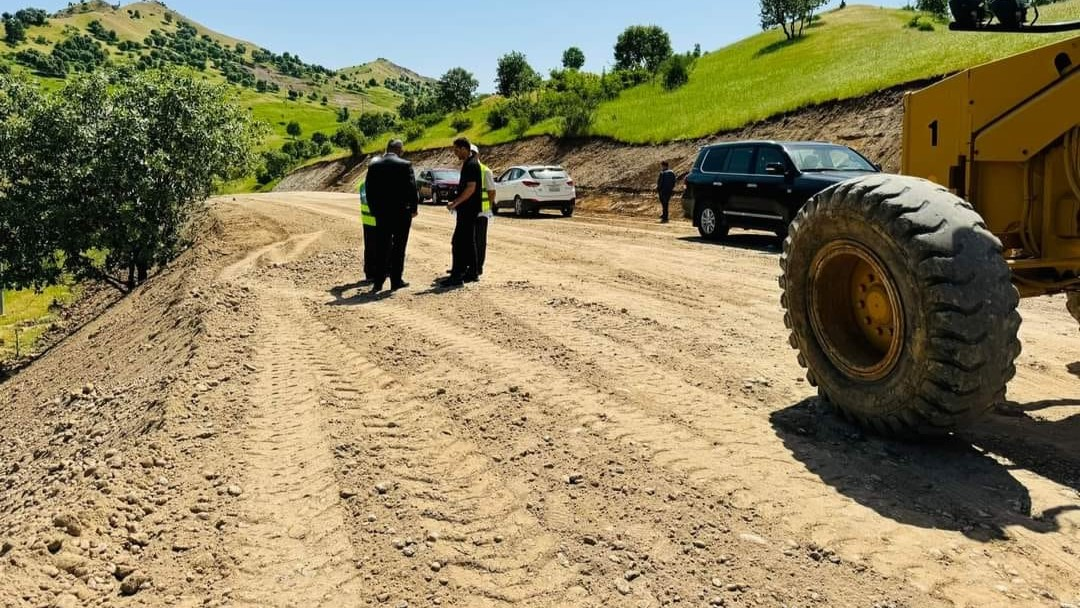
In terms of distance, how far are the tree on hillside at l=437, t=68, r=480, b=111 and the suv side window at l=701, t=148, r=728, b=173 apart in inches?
2510

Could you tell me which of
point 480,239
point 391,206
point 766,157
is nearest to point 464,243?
point 480,239

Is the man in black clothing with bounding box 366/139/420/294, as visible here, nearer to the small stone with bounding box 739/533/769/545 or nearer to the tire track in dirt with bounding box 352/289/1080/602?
the tire track in dirt with bounding box 352/289/1080/602

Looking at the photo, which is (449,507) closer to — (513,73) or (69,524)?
(69,524)

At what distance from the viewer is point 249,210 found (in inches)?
958

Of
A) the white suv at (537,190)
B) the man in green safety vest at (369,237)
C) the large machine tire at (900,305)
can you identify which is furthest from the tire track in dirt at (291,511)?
the white suv at (537,190)

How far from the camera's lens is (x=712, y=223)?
15883mm

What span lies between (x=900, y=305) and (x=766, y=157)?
37.3 ft

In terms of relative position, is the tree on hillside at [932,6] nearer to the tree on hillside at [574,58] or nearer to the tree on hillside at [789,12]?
the tree on hillside at [789,12]

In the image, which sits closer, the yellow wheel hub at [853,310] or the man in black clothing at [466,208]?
the yellow wheel hub at [853,310]

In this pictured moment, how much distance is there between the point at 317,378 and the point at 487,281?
3.95m

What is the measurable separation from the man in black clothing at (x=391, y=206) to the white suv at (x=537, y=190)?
13699 mm

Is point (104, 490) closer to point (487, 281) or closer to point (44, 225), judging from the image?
point (487, 281)

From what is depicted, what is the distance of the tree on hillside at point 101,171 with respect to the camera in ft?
54.0

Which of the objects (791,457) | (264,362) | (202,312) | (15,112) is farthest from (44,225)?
(791,457)
